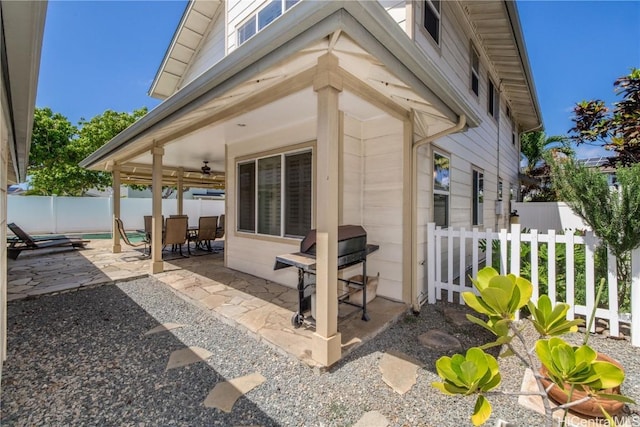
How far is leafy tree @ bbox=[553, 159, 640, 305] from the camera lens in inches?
114

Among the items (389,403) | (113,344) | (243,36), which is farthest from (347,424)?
(243,36)

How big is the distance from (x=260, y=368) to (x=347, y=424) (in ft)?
3.27

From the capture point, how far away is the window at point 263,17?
18.4 ft

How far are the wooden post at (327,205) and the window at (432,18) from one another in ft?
10.2

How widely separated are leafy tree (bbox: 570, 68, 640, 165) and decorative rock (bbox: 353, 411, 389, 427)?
9109 mm

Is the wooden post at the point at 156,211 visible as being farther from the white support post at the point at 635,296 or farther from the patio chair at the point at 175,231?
the white support post at the point at 635,296

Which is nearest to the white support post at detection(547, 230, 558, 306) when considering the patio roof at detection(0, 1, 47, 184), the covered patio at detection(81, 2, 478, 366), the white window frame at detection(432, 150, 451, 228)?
the covered patio at detection(81, 2, 478, 366)

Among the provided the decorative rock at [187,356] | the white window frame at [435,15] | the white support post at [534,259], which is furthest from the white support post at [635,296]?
the decorative rock at [187,356]

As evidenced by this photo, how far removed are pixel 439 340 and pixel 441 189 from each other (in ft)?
9.21

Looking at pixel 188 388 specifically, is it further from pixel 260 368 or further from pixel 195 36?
pixel 195 36

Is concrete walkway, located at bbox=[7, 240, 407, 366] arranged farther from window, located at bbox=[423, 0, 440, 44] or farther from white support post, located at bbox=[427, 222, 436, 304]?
window, located at bbox=[423, 0, 440, 44]

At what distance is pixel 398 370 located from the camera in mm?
2617

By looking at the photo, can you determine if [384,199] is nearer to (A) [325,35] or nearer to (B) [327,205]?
(B) [327,205]

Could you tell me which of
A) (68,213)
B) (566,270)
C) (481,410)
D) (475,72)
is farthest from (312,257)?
(68,213)
